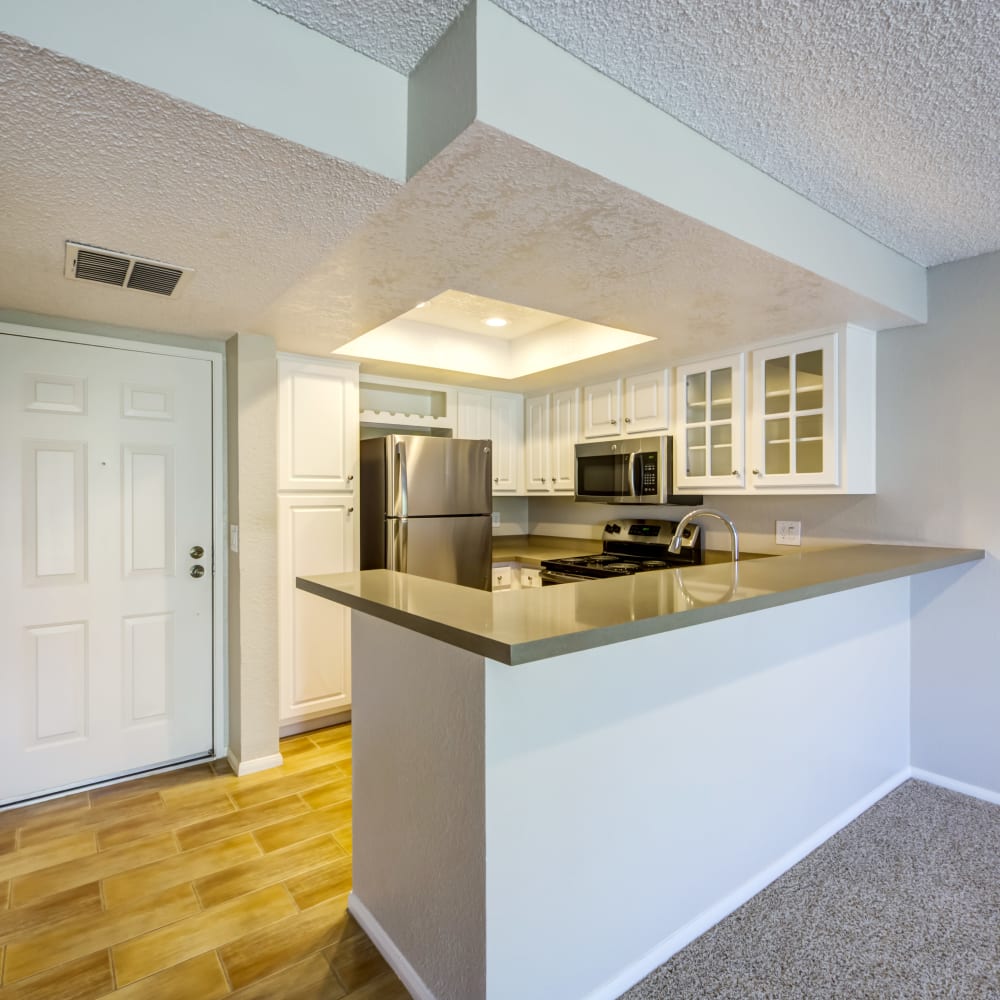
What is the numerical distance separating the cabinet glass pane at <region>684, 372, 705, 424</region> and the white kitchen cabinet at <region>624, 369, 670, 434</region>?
4.8 inches

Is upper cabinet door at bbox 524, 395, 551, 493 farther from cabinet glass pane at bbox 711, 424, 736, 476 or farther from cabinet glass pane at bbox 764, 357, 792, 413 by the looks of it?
cabinet glass pane at bbox 764, 357, 792, 413

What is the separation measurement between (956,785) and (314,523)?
321 cm

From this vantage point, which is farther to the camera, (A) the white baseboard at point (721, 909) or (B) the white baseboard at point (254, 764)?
(B) the white baseboard at point (254, 764)

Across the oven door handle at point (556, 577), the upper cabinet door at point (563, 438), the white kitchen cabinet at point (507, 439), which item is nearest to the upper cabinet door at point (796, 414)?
the oven door handle at point (556, 577)

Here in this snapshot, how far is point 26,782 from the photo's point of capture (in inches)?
96.7

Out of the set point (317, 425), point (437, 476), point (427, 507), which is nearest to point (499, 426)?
point (437, 476)

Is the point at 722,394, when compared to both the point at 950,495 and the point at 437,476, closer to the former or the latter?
the point at 950,495

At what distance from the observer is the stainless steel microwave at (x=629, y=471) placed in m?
3.34

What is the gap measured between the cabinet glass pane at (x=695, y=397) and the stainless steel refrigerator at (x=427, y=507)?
1.22 metres

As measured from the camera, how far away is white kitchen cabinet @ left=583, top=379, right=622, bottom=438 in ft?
12.0

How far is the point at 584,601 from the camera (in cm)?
143

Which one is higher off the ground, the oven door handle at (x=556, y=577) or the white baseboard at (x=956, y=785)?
the oven door handle at (x=556, y=577)

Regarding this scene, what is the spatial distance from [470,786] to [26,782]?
233 centimetres

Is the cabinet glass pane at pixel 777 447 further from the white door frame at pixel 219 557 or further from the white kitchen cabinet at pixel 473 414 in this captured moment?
the white door frame at pixel 219 557
